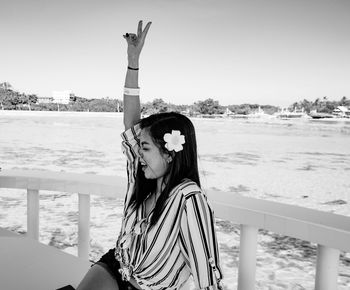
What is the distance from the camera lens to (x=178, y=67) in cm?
3784

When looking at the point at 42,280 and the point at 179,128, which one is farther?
the point at 42,280

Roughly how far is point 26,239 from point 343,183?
11.4 meters

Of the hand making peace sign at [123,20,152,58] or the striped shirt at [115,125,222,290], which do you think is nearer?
the striped shirt at [115,125,222,290]

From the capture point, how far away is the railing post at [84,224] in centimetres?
122

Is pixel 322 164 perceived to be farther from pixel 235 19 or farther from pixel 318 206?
pixel 235 19

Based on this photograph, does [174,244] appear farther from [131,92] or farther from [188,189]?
[131,92]

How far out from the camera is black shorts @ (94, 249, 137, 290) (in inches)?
33.4

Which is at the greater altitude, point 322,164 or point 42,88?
point 42,88

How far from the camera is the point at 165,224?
739 millimetres

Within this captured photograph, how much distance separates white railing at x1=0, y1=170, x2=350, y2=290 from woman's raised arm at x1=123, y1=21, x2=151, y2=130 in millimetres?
225

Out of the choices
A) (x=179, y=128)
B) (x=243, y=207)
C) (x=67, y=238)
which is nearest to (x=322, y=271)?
(x=243, y=207)

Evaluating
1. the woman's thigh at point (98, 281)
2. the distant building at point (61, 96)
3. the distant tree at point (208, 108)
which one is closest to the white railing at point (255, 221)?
the woman's thigh at point (98, 281)

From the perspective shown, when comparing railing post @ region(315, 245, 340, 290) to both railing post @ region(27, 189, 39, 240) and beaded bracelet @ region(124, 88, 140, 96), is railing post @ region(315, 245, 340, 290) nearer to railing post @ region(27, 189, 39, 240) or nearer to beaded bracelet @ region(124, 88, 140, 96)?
beaded bracelet @ region(124, 88, 140, 96)

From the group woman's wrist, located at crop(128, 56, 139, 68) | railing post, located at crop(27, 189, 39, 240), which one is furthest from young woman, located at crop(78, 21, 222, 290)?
railing post, located at crop(27, 189, 39, 240)
